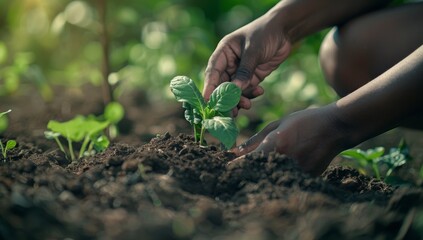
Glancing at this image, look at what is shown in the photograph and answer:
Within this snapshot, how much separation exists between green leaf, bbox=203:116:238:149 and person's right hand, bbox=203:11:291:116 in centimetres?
27

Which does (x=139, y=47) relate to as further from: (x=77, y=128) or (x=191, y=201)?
(x=191, y=201)

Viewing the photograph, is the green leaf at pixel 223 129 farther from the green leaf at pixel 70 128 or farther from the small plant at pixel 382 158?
the green leaf at pixel 70 128

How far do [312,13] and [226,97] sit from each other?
77 centimetres

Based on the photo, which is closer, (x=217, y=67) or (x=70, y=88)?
(x=217, y=67)

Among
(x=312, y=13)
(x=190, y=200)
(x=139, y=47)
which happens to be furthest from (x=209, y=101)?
(x=139, y=47)

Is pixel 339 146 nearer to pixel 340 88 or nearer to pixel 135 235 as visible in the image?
pixel 135 235

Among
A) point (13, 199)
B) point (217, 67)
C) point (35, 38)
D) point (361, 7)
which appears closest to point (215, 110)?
point (217, 67)

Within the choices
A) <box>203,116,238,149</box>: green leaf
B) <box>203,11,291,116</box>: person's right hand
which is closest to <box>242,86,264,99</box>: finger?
<box>203,11,291,116</box>: person's right hand

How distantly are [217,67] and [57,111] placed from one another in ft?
5.77

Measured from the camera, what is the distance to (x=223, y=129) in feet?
6.49

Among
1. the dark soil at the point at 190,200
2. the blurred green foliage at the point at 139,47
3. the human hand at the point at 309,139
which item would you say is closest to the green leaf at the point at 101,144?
the dark soil at the point at 190,200

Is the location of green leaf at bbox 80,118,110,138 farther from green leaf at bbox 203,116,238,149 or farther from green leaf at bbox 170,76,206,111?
green leaf at bbox 203,116,238,149

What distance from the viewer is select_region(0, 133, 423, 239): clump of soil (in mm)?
1453

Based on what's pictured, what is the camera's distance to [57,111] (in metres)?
3.88
